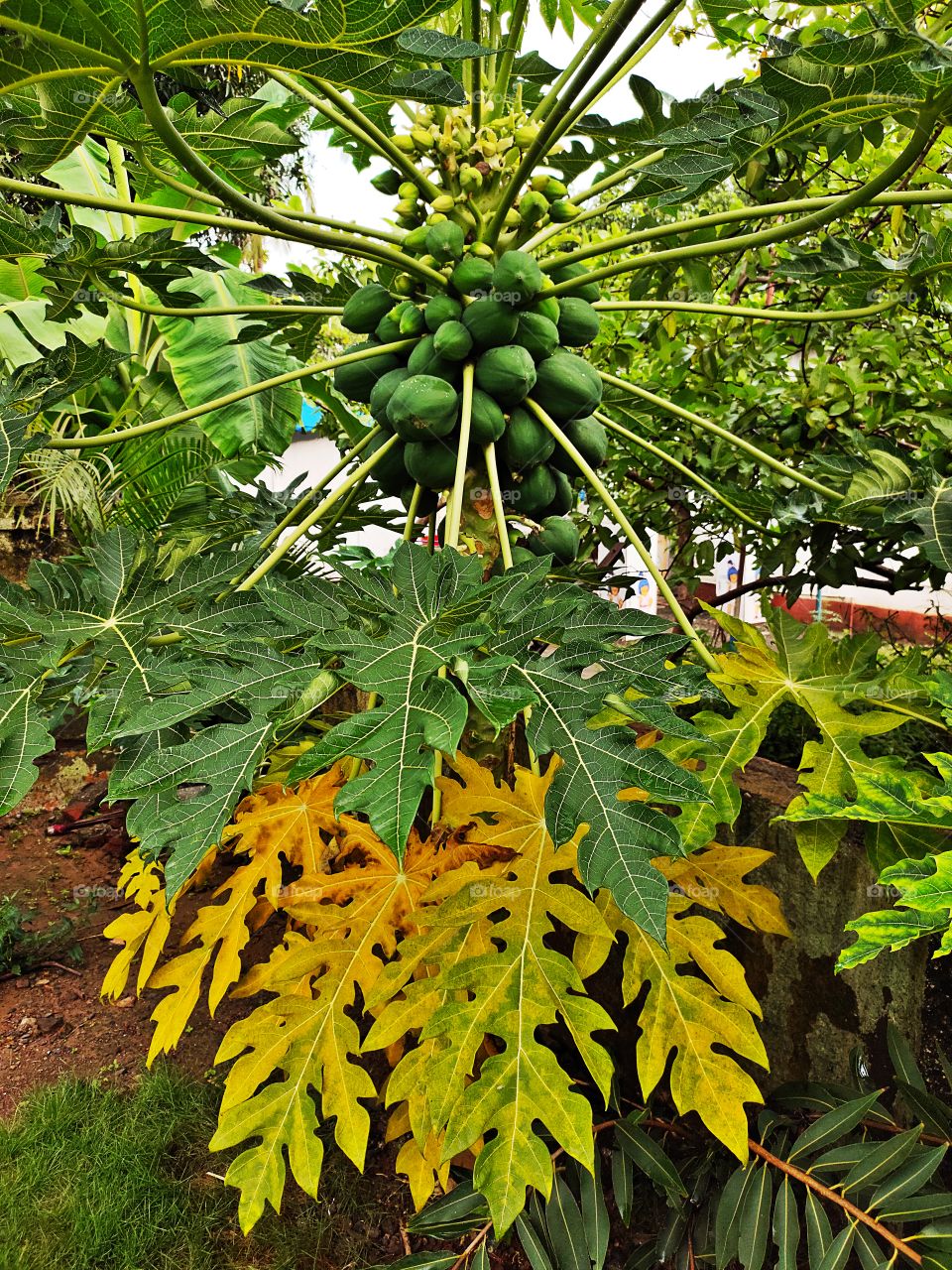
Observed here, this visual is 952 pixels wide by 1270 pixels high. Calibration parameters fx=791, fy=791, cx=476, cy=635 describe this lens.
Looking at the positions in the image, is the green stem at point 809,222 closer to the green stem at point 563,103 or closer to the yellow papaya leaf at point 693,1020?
the green stem at point 563,103

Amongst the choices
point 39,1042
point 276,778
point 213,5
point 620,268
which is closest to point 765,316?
point 620,268

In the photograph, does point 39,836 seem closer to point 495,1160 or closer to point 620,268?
point 495,1160

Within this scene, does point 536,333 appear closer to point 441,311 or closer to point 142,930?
point 441,311

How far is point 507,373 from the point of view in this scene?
1.11 m

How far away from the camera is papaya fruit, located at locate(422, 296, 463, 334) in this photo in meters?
1.14

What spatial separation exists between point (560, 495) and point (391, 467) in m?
0.29

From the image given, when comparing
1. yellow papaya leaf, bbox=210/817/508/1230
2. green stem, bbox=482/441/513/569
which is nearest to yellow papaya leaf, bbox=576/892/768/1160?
yellow papaya leaf, bbox=210/817/508/1230

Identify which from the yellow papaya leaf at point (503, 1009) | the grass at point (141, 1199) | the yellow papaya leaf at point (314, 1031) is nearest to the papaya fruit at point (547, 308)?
the yellow papaya leaf at point (503, 1009)

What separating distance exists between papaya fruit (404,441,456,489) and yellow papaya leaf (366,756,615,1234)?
0.42 meters

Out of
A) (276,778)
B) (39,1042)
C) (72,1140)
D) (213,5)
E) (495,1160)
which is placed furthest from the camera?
(39,1042)

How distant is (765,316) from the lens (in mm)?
1226

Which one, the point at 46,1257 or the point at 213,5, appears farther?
the point at 46,1257

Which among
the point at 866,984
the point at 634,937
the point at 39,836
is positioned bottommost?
the point at 866,984

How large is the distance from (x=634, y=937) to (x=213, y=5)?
44.0 inches
